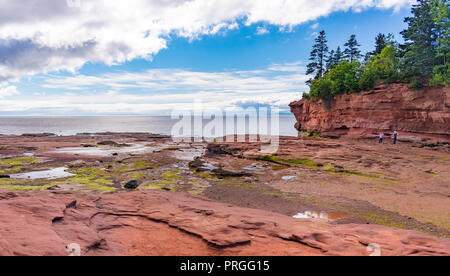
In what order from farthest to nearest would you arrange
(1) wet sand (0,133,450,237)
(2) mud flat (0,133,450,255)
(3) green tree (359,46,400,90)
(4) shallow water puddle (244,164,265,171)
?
(3) green tree (359,46,400,90) → (4) shallow water puddle (244,164,265,171) → (1) wet sand (0,133,450,237) → (2) mud flat (0,133,450,255)

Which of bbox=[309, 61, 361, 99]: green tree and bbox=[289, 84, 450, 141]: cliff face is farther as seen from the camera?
bbox=[309, 61, 361, 99]: green tree

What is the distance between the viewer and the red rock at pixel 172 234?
5.59 meters

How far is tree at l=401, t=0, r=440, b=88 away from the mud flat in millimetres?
11558

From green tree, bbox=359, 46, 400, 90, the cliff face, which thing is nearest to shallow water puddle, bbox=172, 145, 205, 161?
the cliff face

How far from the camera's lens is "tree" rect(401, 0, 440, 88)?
3519cm

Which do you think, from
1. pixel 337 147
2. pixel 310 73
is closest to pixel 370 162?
pixel 337 147

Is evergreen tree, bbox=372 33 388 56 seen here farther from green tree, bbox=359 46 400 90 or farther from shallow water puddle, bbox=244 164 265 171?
shallow water puddle, bbox=244 164 265 171

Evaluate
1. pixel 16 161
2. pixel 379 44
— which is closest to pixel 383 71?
pixel 379 44

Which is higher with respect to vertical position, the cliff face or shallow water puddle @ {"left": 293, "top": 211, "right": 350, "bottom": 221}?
the cliff face

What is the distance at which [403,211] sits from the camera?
42.5 ft

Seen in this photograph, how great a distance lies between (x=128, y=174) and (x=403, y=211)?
2063cm

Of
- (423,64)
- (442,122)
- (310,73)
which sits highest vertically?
(310,73)

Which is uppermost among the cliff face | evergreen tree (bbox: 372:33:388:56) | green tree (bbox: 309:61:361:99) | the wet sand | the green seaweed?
evergreen tree (bbox: 372:33:388:56)
